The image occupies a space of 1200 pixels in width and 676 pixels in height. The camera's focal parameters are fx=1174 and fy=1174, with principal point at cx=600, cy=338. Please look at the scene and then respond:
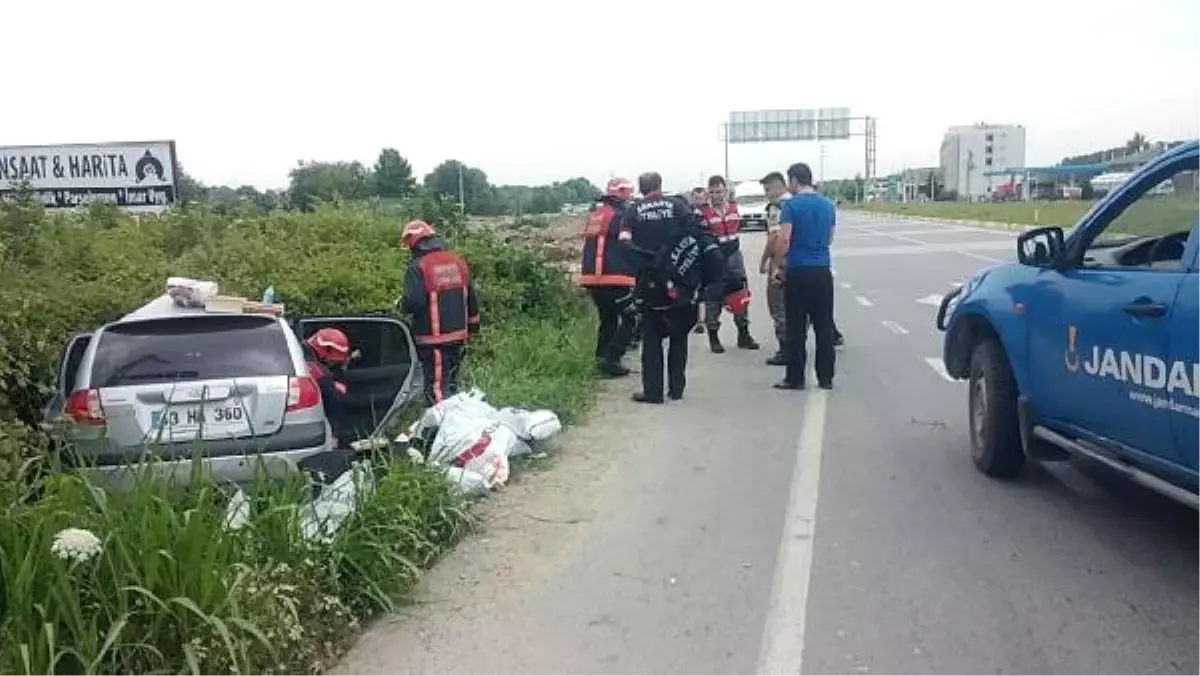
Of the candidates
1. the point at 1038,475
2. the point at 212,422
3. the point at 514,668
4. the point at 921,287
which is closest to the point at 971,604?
the point at 514,668

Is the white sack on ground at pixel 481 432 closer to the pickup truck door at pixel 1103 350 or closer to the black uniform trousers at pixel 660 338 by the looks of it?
the black uniform trousers at pixel 660 338

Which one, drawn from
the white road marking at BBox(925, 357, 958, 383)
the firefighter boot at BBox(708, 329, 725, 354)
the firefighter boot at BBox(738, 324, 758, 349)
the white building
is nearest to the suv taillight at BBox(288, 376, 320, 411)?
the white road marking at BBox(925, 357, 958, 383)

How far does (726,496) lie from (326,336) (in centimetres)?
295

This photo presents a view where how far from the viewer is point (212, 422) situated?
6.21m

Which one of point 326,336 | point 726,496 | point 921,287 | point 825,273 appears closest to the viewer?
point 726,496

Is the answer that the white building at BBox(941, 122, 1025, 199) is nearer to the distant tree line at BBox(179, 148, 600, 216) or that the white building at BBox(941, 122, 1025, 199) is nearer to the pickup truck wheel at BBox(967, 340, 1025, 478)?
the distant tree line at BBox(179, 148, 600, 216)

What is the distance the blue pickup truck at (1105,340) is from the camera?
486 cm

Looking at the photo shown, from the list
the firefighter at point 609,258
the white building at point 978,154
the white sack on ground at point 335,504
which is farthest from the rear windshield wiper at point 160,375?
the white building at point 978,154

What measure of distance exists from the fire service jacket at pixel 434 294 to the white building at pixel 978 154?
110442 millimetres

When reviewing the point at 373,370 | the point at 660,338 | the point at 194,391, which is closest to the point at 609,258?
the point at 660,338

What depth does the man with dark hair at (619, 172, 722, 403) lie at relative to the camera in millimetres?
9453

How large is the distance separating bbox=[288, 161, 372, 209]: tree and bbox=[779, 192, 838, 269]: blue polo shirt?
351 inches

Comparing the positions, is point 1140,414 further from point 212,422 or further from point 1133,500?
point 212,422

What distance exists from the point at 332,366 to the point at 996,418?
166 inches
